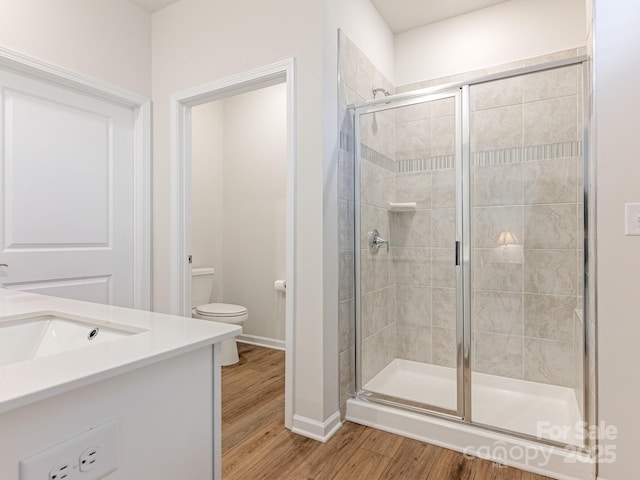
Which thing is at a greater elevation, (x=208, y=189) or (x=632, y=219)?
(x=208, y=189)

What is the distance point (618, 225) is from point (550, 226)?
79 cm

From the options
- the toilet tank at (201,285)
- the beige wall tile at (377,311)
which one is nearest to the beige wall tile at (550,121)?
the beige wall tile at (377,311)

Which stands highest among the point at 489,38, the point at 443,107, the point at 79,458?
the point at 489,38

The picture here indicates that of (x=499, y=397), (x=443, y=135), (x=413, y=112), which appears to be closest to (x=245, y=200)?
(x=413, y=112)

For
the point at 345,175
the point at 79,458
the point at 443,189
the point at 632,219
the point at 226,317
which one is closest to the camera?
the point at 79,458

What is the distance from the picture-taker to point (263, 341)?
3.56 m

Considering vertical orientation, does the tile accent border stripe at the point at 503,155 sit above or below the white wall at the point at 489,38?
below

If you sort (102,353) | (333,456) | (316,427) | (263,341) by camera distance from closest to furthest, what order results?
(102,353), (333,456), (316,427), (263,341)

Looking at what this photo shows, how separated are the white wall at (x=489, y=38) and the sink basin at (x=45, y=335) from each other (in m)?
2.75

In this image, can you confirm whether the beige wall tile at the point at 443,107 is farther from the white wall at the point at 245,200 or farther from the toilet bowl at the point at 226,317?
the toilet bowl at the point at 226,317

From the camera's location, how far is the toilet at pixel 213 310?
2.96 metres

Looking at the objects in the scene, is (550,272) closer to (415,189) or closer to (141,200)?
(415,189)

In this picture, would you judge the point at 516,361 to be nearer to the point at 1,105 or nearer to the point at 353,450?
the point at 353,450

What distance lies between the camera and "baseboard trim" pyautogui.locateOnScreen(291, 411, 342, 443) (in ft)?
6.24
